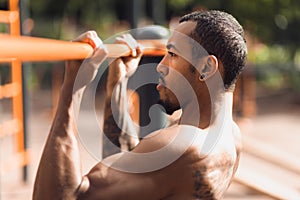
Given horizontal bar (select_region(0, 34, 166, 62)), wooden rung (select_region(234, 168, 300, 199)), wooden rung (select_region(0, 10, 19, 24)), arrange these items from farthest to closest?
wooden rung (select_region(0, 10, 19, 24)) → wooden rung (select_region(234, 168, 300, 199)) → horizontal bar (select_region(0, 34, 166, 62))

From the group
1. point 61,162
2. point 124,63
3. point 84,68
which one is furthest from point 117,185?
point 124,63

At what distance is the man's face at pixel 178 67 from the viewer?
1571 mm

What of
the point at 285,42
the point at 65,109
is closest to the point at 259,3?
the point at 285,42

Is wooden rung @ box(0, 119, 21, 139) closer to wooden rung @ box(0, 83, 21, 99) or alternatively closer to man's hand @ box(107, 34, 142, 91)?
wooden rung @ box(0, 83, 21, 99)

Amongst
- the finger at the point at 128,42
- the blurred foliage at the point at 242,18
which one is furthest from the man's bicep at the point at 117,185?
the blurred foliage at the point at 242,18

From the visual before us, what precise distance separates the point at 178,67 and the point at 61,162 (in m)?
0.45

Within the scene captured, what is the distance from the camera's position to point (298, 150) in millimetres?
7512

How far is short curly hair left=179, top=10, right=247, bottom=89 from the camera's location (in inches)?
60.2

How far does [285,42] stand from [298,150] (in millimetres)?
6201

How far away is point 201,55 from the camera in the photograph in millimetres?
1553

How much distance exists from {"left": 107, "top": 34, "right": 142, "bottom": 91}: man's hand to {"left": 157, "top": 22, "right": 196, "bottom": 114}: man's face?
0.17m

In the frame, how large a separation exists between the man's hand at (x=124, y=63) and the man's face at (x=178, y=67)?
0.57ft

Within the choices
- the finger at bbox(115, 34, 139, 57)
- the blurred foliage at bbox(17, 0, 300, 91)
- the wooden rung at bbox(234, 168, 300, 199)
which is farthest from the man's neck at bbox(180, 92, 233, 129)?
the blurred foliage at bbox(17, 0, 300, 91)

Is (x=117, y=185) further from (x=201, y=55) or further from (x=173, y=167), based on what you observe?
(x=201, y=55)
